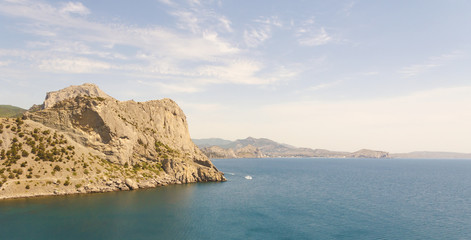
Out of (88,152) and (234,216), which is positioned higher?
(88,152)

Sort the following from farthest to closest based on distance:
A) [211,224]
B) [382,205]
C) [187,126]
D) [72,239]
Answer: [187,126] → [382,205] → [211,224] → [72,239]

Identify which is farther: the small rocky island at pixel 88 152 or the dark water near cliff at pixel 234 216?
the small rocky island at pixel 88 152

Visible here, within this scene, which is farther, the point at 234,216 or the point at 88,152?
the point at 88,152

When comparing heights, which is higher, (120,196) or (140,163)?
(140,163)

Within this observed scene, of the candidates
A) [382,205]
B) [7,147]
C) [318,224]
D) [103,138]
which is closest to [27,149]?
[7,147]

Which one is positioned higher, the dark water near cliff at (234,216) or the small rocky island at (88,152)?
the small rocky island at (88,152)

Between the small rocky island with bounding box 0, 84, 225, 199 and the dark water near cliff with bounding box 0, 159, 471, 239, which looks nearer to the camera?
the dark water near cliff with bounding box 0, 159, 471, 239

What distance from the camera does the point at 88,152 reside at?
9694 cm

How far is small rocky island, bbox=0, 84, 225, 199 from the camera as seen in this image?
78.8 meters

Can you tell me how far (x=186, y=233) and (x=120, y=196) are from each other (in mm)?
39813

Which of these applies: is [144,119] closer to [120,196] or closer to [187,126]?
[187,126]

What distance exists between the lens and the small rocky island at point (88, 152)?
259 ft

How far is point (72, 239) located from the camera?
46.7m

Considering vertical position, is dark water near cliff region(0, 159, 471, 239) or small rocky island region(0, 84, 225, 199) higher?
small rocky island region(0, 84, 225, 199)
